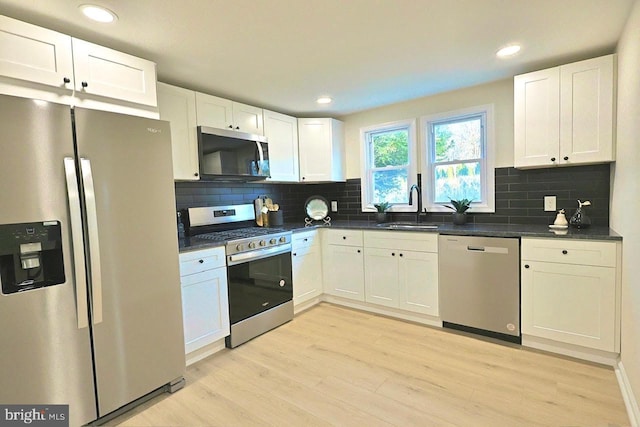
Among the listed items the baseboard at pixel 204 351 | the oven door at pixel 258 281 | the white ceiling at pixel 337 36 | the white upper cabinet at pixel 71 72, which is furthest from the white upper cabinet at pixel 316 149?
the baseboard at pixel 204 351

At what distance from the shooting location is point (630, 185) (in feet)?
5.93

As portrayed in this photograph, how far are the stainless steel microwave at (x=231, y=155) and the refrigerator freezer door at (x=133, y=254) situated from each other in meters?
→ 0.75

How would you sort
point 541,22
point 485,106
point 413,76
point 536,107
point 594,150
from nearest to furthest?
point 541,22
point 594,150
point 536,107
point 413,76
point 485,106

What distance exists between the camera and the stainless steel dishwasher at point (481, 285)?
98.1 inches

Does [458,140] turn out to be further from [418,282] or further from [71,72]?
[71,72]

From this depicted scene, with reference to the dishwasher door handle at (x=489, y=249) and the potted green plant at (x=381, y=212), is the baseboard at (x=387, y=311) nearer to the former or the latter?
the dishwasher door handle at (x=489, y=249)

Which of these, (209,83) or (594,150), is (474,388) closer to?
(594,150)

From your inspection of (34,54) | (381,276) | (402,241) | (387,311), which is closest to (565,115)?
(402,241)

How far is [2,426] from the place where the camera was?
144 cm

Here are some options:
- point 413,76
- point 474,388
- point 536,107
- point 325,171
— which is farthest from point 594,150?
point 325,171

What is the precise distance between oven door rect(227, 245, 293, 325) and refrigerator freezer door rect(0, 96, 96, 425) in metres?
1.11

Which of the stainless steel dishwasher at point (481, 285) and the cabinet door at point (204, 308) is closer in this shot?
the cabinet door at point (204, 308)

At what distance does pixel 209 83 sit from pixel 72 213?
5.43 ft

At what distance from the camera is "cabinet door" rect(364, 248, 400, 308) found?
3.14 meters
